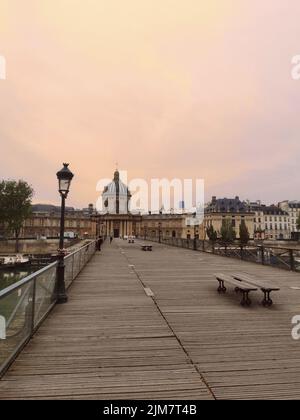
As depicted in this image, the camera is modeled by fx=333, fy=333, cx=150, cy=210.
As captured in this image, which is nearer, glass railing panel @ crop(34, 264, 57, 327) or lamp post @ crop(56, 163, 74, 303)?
glass railing panel @ crop(34, 264, 57, 327)

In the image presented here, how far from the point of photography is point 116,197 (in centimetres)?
13712

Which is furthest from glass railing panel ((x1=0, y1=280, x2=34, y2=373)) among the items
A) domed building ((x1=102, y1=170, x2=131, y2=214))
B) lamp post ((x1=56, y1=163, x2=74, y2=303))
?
domed building ((x1=102, y1=170, x2=131, y2=214))

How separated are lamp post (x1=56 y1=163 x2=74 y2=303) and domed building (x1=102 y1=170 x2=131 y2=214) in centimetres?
12543

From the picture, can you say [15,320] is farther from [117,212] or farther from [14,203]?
[117,212]

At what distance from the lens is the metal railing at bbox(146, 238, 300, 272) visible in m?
15.7

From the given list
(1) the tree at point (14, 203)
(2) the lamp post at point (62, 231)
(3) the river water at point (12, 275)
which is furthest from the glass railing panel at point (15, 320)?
(1) the tree at point (14, 203)

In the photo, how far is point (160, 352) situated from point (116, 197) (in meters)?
133

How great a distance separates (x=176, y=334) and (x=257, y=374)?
79.7 inches

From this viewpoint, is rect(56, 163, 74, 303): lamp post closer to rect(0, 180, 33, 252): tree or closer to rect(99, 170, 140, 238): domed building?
rect(0, 180, 33, 252): tree

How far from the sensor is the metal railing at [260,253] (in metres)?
15.7

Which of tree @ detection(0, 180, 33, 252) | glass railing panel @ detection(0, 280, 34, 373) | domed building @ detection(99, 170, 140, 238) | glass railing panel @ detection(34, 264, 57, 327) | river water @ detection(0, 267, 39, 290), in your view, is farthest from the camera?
domed building @ detection(99, 170, 140, 238)
